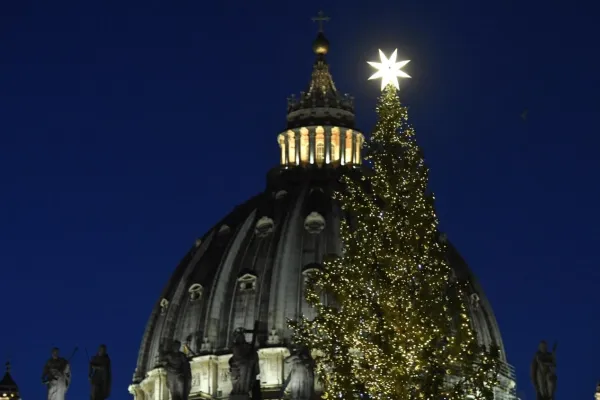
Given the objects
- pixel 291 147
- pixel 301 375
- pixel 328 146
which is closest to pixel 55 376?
pixel 301 375

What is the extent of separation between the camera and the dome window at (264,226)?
8575 cm

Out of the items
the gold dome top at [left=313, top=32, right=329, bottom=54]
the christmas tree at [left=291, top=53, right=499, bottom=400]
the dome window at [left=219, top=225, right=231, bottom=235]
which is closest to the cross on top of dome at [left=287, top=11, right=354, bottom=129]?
the gold dome top at [left=313, top=32, right=329, bottom=54]

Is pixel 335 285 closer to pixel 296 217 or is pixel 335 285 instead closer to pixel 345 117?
pixel 296 217

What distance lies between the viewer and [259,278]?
273ft

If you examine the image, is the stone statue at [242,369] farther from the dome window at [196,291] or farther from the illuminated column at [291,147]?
the illuminated column at [291,147]

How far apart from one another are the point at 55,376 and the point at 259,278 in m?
29.6

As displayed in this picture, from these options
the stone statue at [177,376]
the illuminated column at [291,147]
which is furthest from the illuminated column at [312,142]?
the stone statue at [177,376]

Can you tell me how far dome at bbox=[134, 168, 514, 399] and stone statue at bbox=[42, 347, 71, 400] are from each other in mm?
24752

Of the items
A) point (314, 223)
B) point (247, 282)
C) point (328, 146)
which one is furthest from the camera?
point (328, 146)

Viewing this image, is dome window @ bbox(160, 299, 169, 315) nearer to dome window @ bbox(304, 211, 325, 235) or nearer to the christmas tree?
dome window @ bbox(304, 211, 325, 235)

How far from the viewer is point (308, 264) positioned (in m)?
81.6

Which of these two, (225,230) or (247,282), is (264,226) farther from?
(247,282)

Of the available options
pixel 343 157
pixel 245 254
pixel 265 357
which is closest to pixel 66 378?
pixel 265 357

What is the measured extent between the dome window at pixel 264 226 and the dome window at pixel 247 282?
3.55 meters
